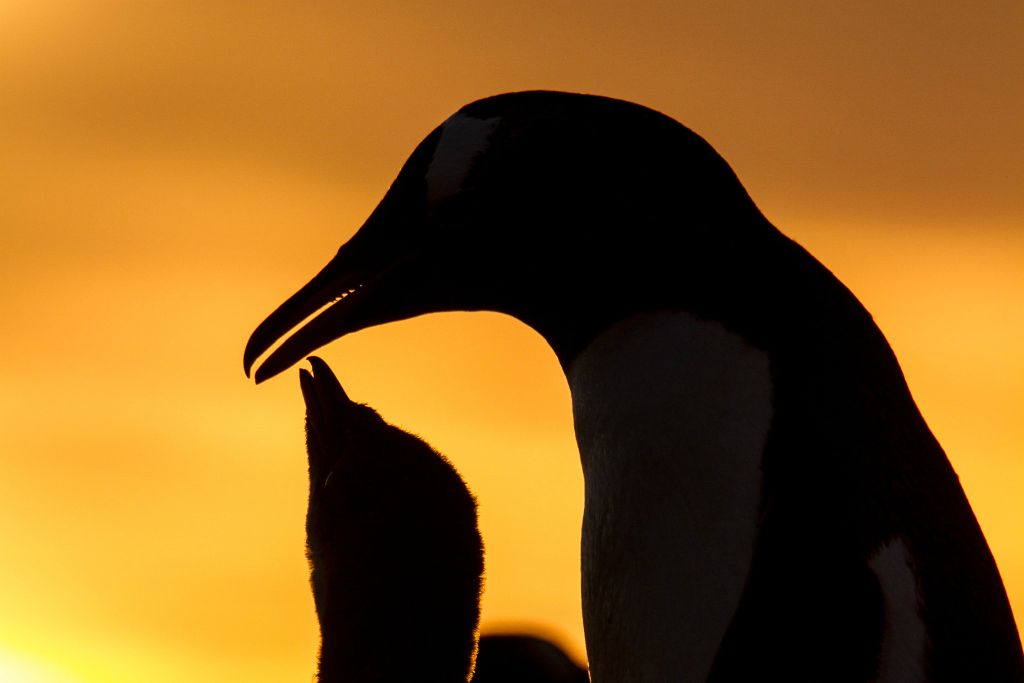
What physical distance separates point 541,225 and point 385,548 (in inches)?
55.6

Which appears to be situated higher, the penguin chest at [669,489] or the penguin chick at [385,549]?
the penguin chick at [385,549]

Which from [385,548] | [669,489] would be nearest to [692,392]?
[669,489]

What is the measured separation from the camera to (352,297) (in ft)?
4.67

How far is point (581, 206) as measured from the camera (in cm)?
136

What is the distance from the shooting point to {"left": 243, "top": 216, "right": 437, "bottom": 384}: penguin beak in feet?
4.60

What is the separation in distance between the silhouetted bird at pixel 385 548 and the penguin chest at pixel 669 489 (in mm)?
1244

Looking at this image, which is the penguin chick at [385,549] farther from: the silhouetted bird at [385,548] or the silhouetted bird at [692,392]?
the silhouetted bird at [692,392]

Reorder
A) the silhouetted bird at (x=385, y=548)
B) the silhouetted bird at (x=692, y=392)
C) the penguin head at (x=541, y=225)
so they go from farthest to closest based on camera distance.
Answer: the silhouetted bird at (x=385, y=548) < the penguin head at (x=541, y=225) < the silhouetted bird at (x=692, y=392)

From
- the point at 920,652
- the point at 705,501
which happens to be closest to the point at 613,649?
the point at 705,501

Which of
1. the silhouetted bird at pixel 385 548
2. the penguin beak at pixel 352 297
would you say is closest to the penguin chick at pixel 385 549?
the silhouetted bird at pixel 385 548

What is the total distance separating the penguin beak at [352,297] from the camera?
140 centimetres

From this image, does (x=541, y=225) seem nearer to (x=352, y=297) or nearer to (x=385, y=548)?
(x=352, y=297)

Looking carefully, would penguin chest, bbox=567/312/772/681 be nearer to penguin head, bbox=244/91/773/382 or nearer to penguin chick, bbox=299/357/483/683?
penguin head, bbox=244/91/773/382

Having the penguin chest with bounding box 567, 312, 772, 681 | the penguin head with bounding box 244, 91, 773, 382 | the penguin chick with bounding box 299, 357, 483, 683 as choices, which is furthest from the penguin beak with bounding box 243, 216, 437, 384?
the penguin chick with bounding box 299, 357, 483, 683
